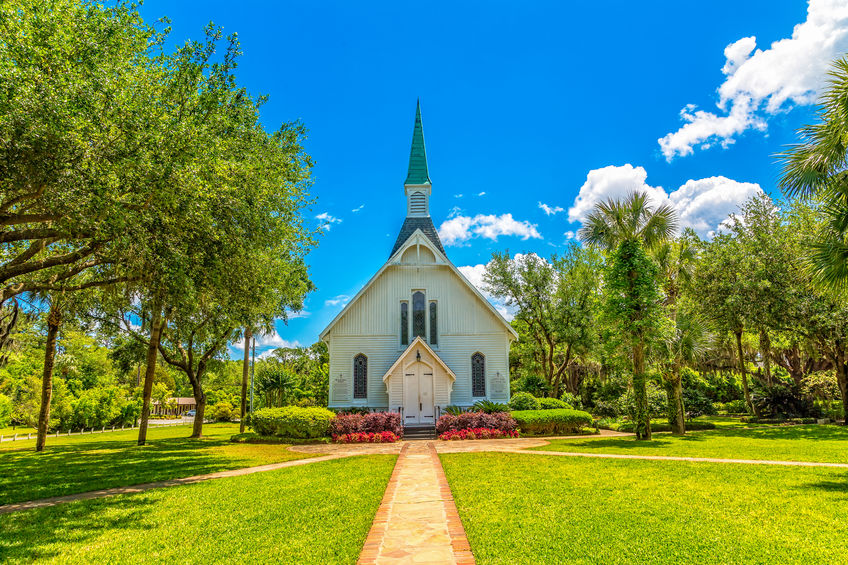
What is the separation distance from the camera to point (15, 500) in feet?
30.7

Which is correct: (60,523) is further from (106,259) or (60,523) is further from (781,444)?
(781,444)

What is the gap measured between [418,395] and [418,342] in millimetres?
Answer: 2731

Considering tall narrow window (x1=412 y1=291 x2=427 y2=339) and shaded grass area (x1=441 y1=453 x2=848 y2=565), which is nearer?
shaded grass area (x1=441 y1=453 x2=848 y2=565)

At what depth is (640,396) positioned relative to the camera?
18500mm

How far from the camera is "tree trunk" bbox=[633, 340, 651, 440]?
1834 centimetres

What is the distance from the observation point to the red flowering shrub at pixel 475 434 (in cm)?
2070

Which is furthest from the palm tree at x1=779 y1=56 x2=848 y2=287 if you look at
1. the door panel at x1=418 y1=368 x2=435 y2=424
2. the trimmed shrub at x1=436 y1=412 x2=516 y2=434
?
the door panel at x1=418 y1=368 x2=435 y2=424

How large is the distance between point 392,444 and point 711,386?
1160 inches

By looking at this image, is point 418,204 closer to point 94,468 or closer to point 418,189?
point 418,189

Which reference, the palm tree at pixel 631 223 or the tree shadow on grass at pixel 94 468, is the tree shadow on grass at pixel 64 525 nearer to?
the tree shadow on grass at pixel 94 468

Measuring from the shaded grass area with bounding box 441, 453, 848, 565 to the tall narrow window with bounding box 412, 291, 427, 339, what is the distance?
14820 millimetres

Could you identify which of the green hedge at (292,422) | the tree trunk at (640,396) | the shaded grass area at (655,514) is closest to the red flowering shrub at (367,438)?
the green hedge at (292,422)

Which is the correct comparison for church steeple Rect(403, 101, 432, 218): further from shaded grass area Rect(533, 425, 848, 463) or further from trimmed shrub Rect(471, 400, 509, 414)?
shaded grass area Rect(533, 425, 848, 463)

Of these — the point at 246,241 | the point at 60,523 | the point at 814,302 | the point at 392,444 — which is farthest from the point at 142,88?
the point at 814,302
